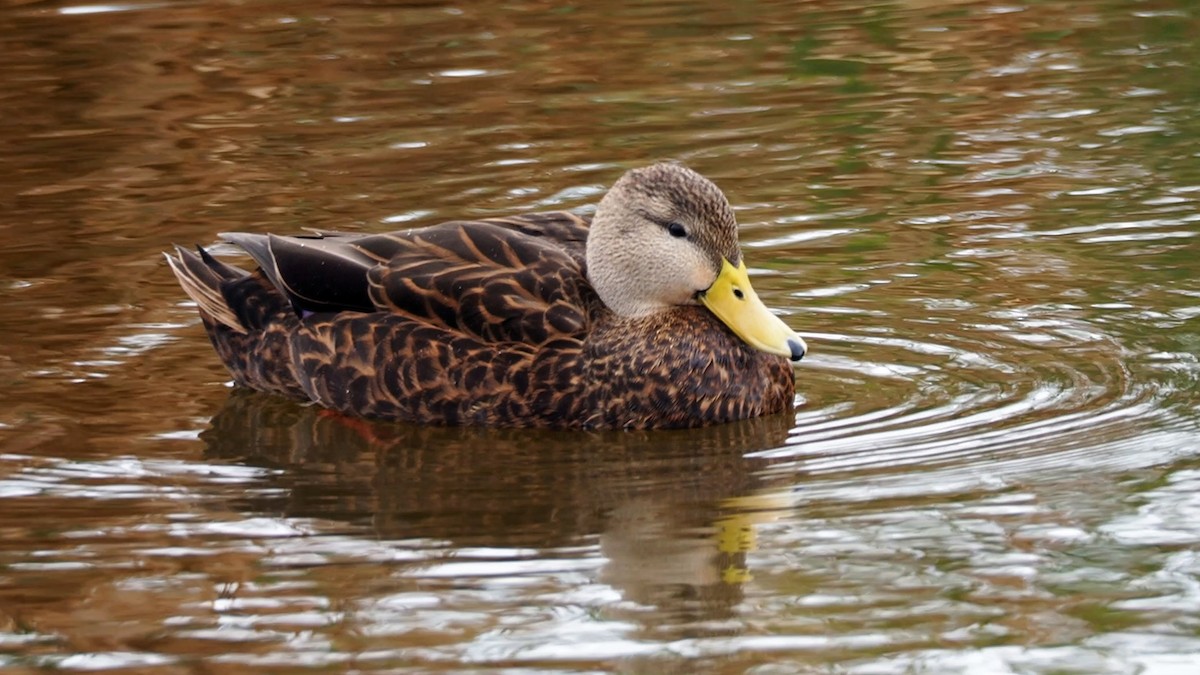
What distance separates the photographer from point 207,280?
8969 mm

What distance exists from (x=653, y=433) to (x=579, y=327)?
0.48m

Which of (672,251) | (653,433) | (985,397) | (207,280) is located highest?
(672,251)

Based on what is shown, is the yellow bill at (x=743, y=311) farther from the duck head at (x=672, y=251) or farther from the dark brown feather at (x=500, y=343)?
the dark brown feather at (x=500, y=343)

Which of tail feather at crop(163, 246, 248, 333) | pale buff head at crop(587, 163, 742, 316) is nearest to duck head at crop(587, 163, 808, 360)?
pale buff head at crop(587, 163, 742, 316)

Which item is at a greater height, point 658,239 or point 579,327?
point 658,239

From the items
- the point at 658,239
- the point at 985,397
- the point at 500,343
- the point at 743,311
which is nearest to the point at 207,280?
the point at 500,343

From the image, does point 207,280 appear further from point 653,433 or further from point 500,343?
point 653,433

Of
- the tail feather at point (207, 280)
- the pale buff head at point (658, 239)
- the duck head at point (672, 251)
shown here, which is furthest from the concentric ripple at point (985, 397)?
the tail feather at point (207, 280)

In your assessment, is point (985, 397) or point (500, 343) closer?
point (985, 397)

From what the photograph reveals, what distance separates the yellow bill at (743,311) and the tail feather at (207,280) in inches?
78.7

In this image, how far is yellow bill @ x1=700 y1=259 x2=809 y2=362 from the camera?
7902 mm

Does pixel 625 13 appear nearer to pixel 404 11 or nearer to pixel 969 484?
pixel 404 11

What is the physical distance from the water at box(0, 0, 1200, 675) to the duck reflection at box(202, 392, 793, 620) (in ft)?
0.07

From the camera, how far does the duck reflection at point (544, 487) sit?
6398 millimetres
